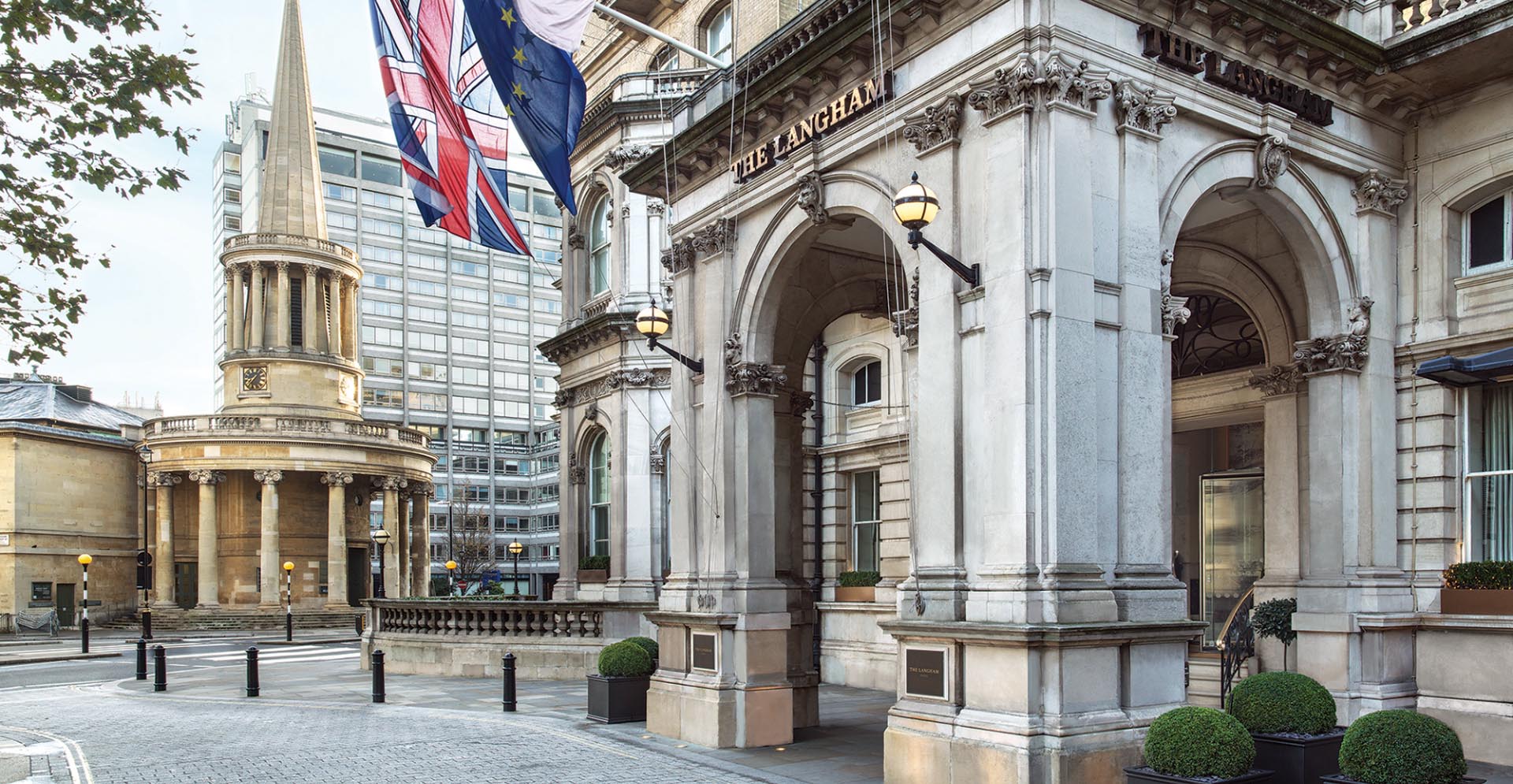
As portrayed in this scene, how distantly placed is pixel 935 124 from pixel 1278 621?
8185mm

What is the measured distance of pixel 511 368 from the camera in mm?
114688

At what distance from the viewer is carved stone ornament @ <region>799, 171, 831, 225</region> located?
15.4 metres

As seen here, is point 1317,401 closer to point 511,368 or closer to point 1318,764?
point 1318,764

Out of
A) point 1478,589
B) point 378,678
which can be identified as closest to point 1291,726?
point 1478,589

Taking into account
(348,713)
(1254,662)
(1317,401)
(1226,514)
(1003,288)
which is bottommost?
(348,713)

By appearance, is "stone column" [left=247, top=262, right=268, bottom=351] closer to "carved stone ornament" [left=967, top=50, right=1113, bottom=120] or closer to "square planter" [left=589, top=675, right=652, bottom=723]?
"square planter" [left=589, top=675, right=652, bottom=723]

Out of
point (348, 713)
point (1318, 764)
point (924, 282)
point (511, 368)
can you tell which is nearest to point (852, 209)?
point (924, 282)

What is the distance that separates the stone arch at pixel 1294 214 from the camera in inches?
525

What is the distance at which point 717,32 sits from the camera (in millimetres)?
28672

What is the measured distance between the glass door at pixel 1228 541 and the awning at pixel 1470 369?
5732 mm

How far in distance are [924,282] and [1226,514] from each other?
34.6 feet

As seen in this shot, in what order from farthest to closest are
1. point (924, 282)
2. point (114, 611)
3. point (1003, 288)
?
point (114, 611) < point (924, 282) < point (1003, 288)

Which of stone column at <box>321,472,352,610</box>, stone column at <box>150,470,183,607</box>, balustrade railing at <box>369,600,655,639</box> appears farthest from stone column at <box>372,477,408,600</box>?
balustrade railing at <box>369,600,655,639</box>

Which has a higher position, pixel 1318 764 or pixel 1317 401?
pixel 1317 401
